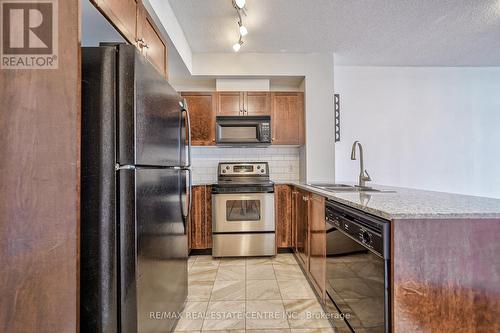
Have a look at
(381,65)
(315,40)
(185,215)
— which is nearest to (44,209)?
(185,215)

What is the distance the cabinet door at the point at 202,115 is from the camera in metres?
3.31

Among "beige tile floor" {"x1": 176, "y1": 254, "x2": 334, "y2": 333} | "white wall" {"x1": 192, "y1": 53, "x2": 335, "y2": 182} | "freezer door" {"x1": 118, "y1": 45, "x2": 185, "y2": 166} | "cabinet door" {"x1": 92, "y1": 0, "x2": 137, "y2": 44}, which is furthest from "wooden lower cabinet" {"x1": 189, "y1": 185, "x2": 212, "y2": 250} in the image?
"cabinet door" {"x1": 92, "y1": 0, "x2": 137, "y2": 44}

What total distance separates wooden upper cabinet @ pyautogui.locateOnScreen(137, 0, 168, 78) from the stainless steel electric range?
148 centimetres

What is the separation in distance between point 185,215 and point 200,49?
2314mm

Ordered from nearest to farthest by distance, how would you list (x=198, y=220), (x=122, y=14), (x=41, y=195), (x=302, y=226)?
(x=41, y=195)
(x=122, y=14)
(x=302, y=226)
(x=198, y=220)

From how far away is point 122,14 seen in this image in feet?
4.88

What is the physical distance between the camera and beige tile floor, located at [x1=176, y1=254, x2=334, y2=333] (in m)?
1.73

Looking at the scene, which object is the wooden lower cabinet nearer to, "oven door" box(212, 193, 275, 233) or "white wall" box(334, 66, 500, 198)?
"oven door" box(212, 193, 275, 233)

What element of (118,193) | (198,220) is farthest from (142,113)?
(198,220)

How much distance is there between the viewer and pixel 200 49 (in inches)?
124

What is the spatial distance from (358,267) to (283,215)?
1875 mm

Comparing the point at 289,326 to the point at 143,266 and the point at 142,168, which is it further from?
the point at 142,168

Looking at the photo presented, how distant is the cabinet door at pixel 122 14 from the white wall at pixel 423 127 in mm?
2902

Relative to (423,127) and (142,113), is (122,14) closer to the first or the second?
(142,113)
